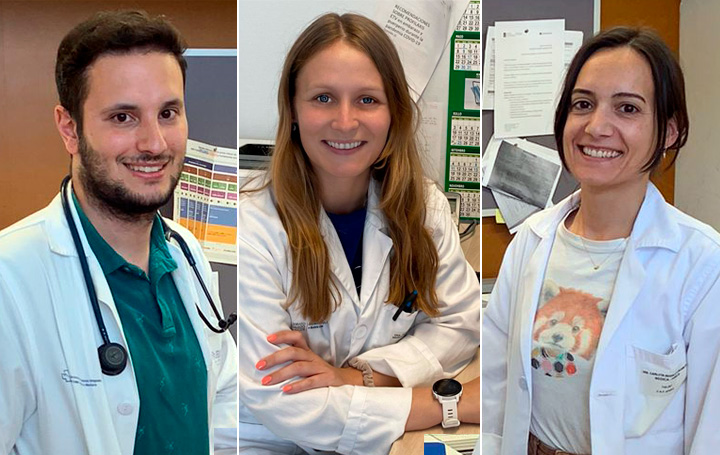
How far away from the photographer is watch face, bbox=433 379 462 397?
3.70 feet

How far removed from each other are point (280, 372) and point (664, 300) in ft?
2.23

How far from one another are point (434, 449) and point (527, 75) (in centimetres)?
76

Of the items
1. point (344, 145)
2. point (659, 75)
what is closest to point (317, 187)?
point (344, 145)

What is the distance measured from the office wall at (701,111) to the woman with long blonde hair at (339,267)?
1.67 feet

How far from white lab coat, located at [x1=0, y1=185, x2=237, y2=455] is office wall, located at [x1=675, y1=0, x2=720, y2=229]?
3.52 ft

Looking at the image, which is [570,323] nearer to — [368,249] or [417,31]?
[368,249]

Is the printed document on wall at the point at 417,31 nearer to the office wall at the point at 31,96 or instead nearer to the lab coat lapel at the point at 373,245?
the lab coat lapel at the point at 373,245

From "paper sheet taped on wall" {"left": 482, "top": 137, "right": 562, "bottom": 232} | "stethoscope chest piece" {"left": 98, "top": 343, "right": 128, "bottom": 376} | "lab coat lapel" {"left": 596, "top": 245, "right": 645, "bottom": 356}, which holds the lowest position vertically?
"stethoscope chest piece" {"left": 98, "top": 343, "right": 128, "bottom": 376}

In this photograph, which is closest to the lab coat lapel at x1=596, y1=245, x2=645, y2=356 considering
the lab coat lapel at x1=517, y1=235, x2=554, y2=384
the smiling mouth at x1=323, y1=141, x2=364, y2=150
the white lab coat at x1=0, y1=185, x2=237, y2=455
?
the lab coat lapel at x1=517, y1=235, x2=554, y2=384

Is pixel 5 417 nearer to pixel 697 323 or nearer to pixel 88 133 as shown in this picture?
pixel 88 133

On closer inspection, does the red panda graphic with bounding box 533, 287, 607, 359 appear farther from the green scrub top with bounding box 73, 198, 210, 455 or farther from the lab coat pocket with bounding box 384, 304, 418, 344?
the green scrub top with bounding box 73, 198, 210, 455

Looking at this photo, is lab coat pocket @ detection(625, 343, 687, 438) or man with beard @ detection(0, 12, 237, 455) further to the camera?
lab coat pocket @ detection(625, 343, 687, 438)

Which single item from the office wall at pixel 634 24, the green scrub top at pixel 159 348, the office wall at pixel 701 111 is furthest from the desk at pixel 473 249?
the green scrub top at pixel 159 348

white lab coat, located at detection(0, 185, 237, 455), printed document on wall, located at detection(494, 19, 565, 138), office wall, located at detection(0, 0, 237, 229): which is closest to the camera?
white lab coat, located at detection(0, 185, 237, 455)
